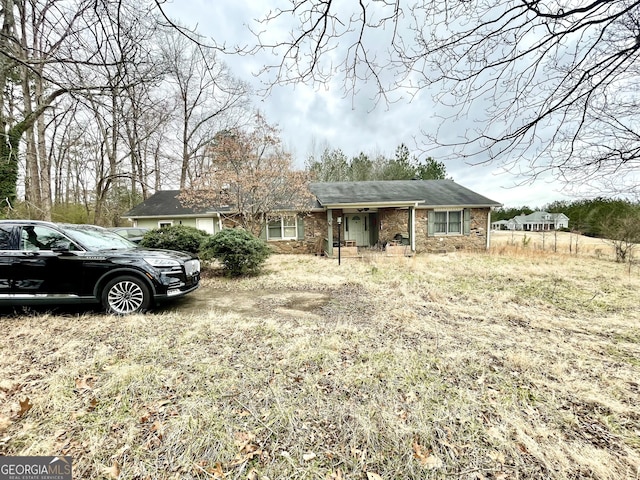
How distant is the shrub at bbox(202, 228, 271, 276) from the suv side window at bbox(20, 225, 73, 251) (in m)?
3.38

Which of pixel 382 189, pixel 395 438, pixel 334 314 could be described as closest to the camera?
pixel 395 438

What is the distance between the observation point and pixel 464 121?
2.73 m

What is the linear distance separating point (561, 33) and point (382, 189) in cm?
1282

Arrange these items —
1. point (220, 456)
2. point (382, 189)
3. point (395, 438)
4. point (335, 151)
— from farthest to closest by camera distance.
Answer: point (335, 151) < point (382, 189) < point (395, 438) < point (220, 456)

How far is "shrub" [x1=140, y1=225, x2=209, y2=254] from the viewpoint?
24.5 ft

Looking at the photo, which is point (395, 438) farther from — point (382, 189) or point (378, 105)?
point (382, 189)

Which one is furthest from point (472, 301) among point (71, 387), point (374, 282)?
point (71, 387)

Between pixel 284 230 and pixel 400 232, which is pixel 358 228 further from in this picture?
pixel 284 230

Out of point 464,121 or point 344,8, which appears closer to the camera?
point 344,8

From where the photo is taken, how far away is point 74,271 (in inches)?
159

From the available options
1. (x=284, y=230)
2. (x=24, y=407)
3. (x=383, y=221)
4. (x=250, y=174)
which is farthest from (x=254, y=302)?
(x=383, y=221)

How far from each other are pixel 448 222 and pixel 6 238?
14.7 metres

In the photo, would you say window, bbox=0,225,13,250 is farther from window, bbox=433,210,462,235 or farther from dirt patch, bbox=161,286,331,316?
window, bbox=433,210,462,235

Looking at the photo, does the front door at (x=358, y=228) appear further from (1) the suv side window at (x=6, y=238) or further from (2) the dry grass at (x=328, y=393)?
(1) the suv side window at (x=6, y=238)
